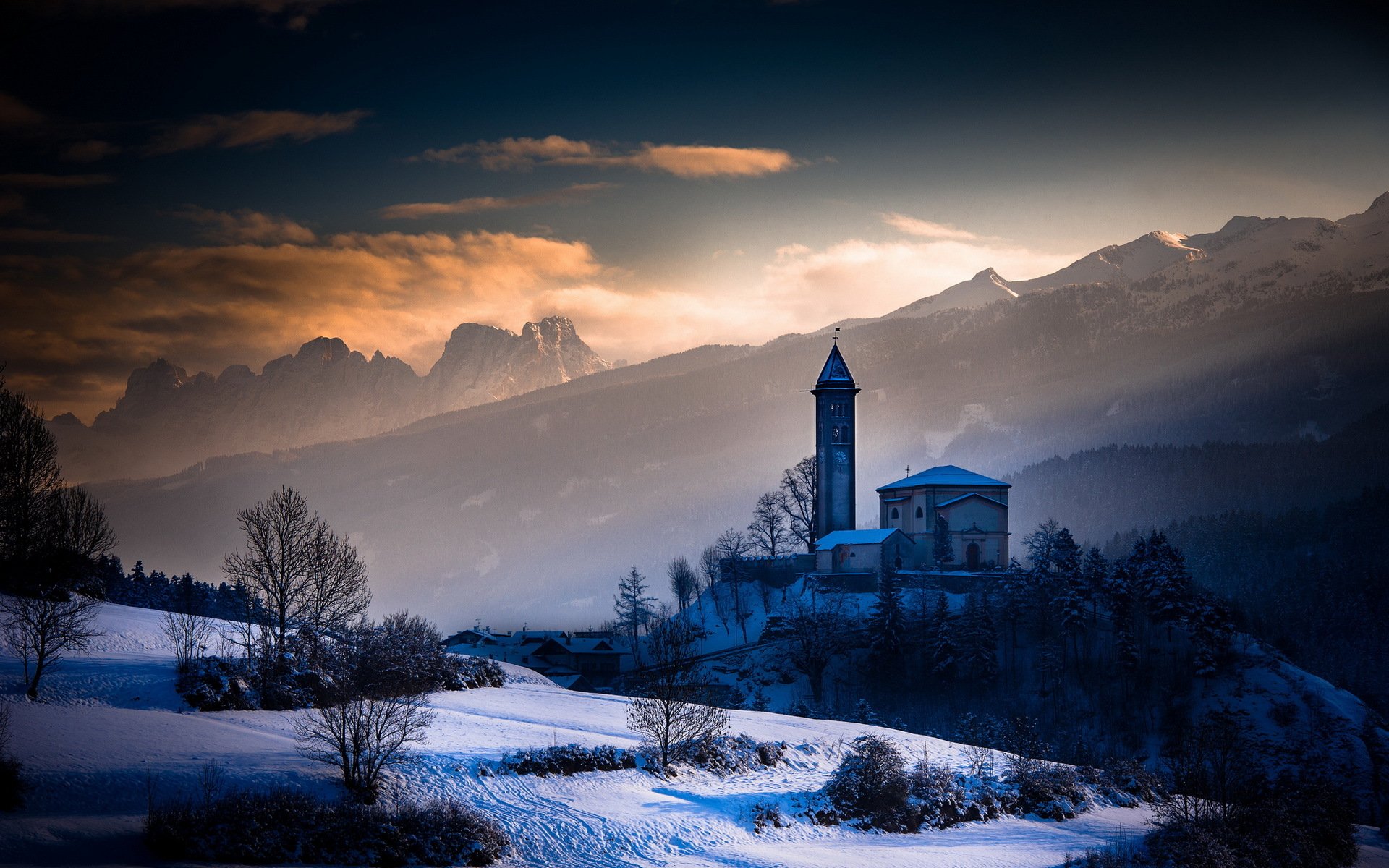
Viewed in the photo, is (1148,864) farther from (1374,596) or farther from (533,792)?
(1374,596)

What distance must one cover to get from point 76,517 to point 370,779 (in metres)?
29.4

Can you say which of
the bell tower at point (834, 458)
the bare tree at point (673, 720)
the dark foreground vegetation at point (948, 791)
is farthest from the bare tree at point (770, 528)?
the bare tree at point (673, 720)

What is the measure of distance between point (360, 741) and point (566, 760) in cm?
847

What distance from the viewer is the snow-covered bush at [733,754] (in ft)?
151

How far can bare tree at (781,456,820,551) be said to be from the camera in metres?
115

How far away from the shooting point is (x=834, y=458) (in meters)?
111

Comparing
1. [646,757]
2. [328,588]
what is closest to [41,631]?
[328,588]

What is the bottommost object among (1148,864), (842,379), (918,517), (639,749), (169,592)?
(1148,864)

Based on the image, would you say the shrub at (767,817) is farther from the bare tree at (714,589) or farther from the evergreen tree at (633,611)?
the evergreen tree at (633,611)

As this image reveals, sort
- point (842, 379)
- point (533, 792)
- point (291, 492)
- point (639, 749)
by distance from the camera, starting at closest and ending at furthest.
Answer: point (533, 792) → point (639, 749) → point (291, 492) → point (842, 379)

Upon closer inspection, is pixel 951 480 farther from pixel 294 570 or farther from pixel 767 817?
pixel 767 817

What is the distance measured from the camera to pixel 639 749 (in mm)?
45750

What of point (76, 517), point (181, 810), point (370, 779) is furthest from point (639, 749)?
point (76, 517)

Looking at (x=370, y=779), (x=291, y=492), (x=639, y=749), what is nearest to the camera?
(x=370, y=779)
